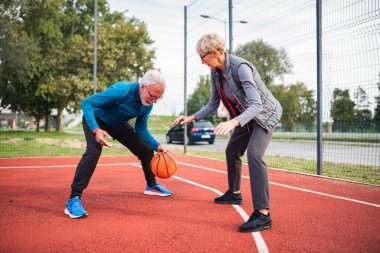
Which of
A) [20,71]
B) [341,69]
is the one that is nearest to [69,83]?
[20,71]

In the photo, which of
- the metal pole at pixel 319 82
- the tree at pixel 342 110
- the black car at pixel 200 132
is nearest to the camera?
the metal pole at pixel 319 82

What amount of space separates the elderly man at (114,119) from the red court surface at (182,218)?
40 cm

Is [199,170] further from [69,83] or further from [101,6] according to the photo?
[101,6]

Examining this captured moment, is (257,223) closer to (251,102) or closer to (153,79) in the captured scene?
(251,102)

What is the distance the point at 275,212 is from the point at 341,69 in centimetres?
375

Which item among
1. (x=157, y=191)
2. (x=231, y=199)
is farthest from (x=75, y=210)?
(x=231, y=199)

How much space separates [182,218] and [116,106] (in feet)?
5.09

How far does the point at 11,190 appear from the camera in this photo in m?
5.17

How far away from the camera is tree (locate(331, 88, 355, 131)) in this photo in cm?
688

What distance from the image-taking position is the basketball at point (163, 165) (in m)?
4.55

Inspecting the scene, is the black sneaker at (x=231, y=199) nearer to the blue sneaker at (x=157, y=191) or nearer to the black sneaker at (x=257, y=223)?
the blue sneaker at (x=157, y=191)

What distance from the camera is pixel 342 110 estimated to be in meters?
7.58

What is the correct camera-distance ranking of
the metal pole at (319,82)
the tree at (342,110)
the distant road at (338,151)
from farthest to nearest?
the distant road at (338,151) → the tree at (342,110) → the metal pole at (319,82)

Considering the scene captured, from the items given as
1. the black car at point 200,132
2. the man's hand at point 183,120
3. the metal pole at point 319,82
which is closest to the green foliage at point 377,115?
the metal pole at point 319,82
